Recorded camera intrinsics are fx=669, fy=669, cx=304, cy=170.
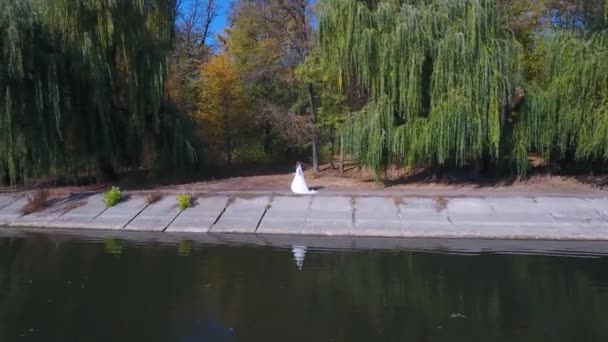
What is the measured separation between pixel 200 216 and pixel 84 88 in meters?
7.38

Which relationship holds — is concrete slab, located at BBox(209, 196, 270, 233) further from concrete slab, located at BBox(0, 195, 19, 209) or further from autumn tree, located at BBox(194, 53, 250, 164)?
autumn tree, located at BBox(194, 53, 250, 164)

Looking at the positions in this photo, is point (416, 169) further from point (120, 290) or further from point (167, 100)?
point (120, 290)

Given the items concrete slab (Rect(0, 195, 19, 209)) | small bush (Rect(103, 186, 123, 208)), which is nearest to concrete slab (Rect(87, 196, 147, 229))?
small bush (Rect(103, 186, 123, 208))

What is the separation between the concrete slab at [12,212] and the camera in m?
19.8

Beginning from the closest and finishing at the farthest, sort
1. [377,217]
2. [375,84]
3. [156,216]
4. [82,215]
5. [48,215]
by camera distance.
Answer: [377,217] → [156,216] → [82,215] → [48,215] → [375,84]

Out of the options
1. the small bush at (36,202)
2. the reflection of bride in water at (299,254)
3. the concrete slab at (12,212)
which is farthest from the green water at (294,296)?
the small bush at (36,202)

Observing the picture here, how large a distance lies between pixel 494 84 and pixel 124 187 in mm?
13040

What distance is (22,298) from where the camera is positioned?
10289mm

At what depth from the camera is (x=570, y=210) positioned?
60.7 feet

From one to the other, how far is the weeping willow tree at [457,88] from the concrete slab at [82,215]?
27.5 feet

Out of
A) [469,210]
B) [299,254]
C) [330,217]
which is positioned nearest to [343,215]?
[330,217]

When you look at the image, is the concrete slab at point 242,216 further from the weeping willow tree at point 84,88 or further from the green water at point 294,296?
the weeping willow tree at point 84,88

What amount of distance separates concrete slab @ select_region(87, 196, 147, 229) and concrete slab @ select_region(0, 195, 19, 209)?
3752mm

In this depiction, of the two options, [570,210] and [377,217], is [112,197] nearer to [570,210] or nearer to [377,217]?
[377,217]
